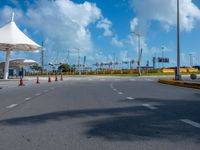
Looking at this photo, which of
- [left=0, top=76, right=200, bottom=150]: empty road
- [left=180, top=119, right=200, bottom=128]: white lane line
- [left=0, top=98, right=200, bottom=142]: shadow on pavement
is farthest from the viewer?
[left=180, top=119, right=200, bottom=128]: white lane line

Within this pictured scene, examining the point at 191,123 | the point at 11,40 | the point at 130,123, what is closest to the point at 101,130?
the point at 130,123

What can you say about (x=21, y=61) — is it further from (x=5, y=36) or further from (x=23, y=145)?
(x=23, y=145)

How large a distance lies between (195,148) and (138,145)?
3.38ft

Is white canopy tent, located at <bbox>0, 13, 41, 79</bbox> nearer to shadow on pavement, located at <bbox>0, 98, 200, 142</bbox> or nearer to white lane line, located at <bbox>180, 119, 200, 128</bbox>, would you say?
shadow on pavement, located at <bbox>0, 98, 200, 142</bbox>

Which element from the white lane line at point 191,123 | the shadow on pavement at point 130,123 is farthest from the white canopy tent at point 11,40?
the white lane line at point 191,123

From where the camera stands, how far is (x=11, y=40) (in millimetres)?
66125

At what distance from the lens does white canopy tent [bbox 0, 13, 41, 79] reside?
66.3m

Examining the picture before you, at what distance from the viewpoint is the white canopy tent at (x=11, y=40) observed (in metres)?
66.3

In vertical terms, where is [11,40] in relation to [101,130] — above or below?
above

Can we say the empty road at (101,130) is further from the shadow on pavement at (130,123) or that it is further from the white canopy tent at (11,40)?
the white canopy tent at (11,40)

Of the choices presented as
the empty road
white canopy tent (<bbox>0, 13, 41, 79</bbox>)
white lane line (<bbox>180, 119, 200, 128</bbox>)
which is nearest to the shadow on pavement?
the empty road

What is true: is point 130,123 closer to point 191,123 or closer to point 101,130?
point 101,130

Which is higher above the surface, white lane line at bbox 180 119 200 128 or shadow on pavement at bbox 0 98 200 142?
white lane line at bbox 180 119 200 128

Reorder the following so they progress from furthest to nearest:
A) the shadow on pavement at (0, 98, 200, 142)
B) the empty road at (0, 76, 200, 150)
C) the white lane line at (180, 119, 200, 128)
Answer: the white lane line at (180, 119, 200, 128) < the shadow on pavement at (0, 98, 200, 142) < the empty road at (0, 76, 200, 150)
